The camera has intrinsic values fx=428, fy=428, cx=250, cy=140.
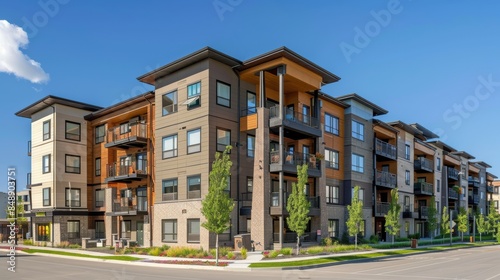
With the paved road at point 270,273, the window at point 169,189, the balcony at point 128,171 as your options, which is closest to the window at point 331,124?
the window at point 169,189

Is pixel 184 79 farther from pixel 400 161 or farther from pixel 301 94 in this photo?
pixel 400 161

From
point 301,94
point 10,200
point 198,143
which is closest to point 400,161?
point 301,94

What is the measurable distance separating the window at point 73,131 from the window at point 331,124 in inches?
990

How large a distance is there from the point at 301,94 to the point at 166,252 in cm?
1634

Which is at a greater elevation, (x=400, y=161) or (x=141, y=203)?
(x=400, y=161)

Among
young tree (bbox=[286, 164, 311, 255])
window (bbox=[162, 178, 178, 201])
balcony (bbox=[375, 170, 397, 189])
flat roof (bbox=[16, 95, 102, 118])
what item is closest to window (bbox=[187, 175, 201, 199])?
window (bbox=[162, 178, 178, 201])

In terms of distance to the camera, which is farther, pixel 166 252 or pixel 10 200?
pixel 10 200

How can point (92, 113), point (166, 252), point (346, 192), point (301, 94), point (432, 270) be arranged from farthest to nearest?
point (92, 113)
point (346, 192)
point (301, 94)
point (166, 252)
point (432, 270)

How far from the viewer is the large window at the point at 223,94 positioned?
30.9 m

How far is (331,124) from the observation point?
3994cm

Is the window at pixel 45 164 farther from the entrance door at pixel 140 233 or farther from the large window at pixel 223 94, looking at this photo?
the large window at pixel 223 94

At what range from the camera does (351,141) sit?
41.2 meters

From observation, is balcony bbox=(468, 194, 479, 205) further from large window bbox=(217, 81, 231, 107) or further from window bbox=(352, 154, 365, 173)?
large window bbox=(217, 81, 231, 107)

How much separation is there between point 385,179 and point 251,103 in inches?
813
